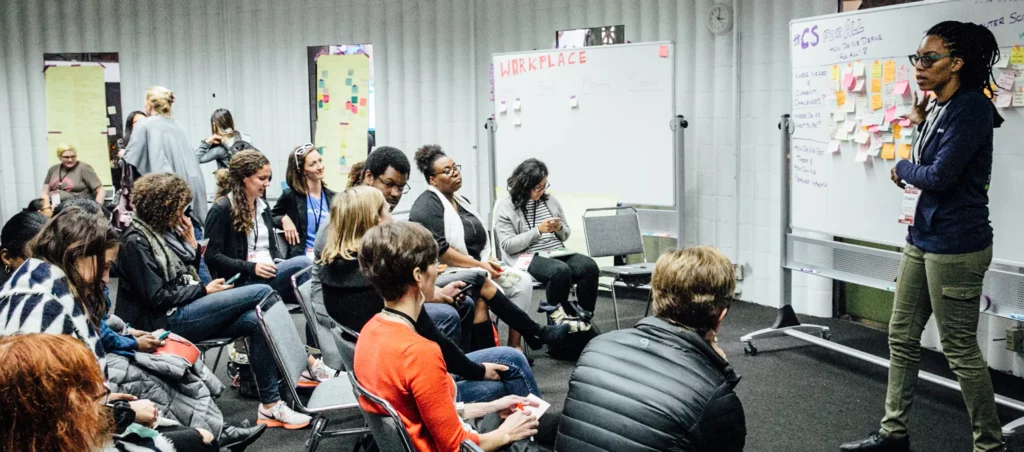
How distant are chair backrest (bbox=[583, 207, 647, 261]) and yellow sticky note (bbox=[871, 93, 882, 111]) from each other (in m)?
1.85

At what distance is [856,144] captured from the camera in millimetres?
4242

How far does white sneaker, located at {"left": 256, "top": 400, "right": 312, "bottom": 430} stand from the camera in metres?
3.80

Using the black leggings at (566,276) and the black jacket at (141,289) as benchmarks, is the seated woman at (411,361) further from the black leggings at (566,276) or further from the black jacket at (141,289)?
the black leggings at (566,276)

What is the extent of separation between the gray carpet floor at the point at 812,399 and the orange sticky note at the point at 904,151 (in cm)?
112

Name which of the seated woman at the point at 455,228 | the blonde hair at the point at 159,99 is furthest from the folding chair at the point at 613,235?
the blonde hair at the point at 159,99

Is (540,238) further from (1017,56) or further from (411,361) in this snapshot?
(411,361)

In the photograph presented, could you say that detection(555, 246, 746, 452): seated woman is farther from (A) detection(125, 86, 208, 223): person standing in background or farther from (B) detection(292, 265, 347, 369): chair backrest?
(A) detection(125, 86, 208, 223): person standing in background

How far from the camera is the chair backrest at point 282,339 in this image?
2.90 metres

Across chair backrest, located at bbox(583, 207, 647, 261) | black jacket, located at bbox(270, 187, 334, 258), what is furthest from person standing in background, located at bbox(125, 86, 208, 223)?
chair backrest, located at bbox(583, 207, 647, 261)

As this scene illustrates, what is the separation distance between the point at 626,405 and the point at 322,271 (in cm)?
160

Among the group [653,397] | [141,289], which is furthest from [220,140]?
[653,397]

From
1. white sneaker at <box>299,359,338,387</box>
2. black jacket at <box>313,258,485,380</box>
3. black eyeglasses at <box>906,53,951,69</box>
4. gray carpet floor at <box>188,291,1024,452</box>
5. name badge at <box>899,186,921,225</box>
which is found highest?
black eyeglasses at <box>906,53,951,69</box>

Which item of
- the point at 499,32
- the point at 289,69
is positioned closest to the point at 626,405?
the point at 499,32

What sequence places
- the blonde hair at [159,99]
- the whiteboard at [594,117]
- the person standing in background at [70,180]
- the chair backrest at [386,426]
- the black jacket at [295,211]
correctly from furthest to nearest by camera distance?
the person standing in background at [70,180] → the whiteboard at [594,117] → the blonde hair at [159,99] → the black jacket at [295,211] → the chair backrest at [386,426]
